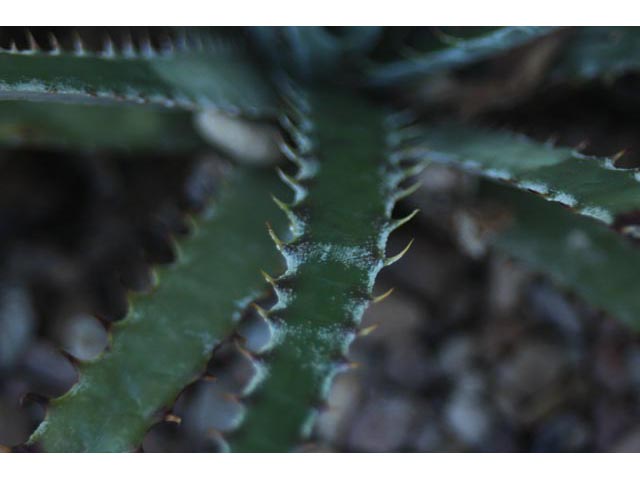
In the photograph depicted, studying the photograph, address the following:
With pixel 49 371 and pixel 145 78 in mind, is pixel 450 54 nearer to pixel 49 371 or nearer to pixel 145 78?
pixel 145 78

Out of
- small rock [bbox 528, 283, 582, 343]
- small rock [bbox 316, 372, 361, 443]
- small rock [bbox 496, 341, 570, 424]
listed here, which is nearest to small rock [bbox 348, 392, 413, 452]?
small rock [bbox 316, 372, 361, 443]

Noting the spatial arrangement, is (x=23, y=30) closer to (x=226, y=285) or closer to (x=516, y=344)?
(x=226, y=285)

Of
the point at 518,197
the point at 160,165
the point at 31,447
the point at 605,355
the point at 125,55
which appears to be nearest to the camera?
the point at 31,447

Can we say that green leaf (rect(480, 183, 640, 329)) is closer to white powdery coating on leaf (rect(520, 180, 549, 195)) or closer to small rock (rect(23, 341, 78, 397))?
white powdery coating on leaf (rect(520, 180, 549, 195))

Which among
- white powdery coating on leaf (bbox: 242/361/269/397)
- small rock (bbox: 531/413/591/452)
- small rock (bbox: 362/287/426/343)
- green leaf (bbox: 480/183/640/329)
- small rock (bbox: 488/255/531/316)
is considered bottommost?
small rock (bbox: 531/413/591/452)

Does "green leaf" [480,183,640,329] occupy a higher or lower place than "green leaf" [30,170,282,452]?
lower

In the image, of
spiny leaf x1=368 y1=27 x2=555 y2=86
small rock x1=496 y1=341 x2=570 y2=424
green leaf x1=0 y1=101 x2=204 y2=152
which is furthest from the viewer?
small rock x1=496 y1=341 x2=570 y2=424

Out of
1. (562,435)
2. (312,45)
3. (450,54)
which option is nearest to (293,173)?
(312,45)

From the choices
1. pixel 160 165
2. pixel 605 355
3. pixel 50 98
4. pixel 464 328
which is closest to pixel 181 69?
pixel 50 98
